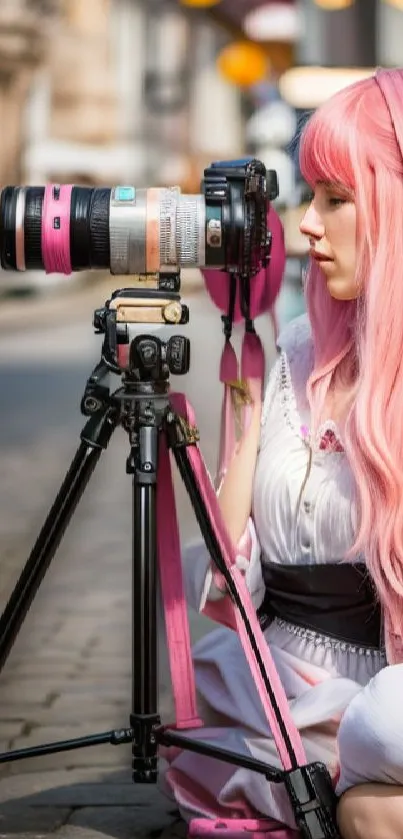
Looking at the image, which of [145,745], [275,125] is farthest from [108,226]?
[275,125]

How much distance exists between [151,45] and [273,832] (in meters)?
42.1

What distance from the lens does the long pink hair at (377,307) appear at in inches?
120

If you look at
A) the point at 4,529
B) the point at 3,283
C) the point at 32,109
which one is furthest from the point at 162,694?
the point at 32,109

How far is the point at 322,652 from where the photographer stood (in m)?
3.26

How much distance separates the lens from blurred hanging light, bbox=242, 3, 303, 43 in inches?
946

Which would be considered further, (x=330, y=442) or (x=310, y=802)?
(x=330, y=442)

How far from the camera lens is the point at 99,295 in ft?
103

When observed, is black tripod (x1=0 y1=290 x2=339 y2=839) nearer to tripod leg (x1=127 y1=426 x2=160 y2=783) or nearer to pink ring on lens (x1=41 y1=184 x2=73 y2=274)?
tripod leg (x1=127 y1=426 x2=160 y2=783)

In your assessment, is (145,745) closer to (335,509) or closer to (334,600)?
(334,600)

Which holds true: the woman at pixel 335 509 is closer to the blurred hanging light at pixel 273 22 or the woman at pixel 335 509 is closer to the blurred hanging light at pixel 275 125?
the blurred hanging light at pixel 275 125

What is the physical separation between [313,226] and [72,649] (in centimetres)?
229

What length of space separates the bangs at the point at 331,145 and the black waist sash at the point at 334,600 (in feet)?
2.39

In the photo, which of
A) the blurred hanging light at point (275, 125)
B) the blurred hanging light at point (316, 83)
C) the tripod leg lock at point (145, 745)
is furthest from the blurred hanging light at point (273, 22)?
the tripod leg lock at point (145, 745)

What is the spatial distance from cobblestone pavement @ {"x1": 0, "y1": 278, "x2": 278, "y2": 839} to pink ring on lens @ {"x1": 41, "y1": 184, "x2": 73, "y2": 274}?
1.19 metres
